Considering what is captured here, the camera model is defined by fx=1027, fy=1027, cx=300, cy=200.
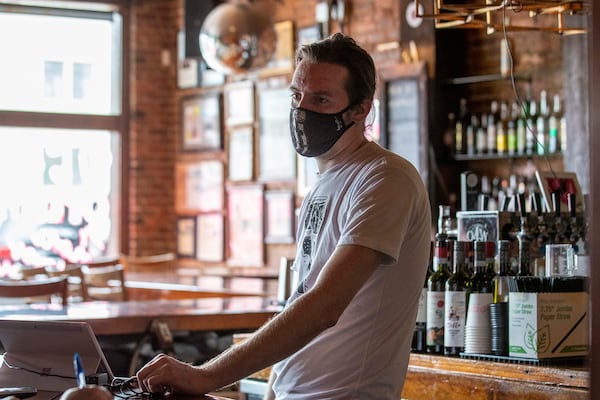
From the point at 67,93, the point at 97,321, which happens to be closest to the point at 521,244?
the point at 97,321

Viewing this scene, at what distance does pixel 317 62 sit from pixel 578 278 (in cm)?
103

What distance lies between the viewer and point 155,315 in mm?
4516

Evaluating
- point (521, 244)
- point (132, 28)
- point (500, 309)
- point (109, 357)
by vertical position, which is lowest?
point (109, 357)

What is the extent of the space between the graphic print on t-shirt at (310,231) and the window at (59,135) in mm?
7641

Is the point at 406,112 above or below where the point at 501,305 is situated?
above

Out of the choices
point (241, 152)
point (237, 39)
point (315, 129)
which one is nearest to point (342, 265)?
point (315, 129)

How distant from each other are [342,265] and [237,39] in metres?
4.67

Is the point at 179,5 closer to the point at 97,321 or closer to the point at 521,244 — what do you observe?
the point at 97,321

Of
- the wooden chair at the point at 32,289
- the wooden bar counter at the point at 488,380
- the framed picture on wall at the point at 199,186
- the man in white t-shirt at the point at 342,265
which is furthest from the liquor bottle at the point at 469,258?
the framed picture on wall at the point at 199,186

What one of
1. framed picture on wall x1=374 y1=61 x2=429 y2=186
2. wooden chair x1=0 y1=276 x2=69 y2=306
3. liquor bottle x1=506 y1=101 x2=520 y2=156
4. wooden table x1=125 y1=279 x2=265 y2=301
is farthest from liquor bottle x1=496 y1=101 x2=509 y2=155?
wooden chair x1=0 y1=276 x2=69 y2=306

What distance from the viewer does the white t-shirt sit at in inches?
76.2

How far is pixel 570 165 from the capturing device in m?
6.51

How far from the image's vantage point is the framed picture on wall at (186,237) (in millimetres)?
9867

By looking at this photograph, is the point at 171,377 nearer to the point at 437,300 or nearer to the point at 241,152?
the point at 437,300
